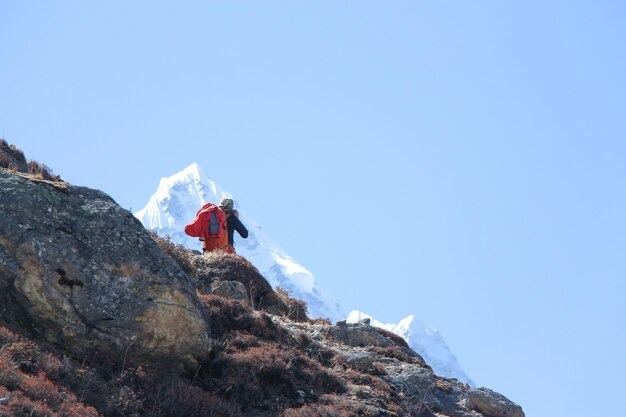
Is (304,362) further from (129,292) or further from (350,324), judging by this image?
(350,324)

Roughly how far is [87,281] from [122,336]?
2.96 feet

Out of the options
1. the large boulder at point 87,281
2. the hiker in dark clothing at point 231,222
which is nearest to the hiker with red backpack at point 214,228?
the hiker in dark clothing at point 231,222

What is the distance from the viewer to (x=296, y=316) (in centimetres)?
2183

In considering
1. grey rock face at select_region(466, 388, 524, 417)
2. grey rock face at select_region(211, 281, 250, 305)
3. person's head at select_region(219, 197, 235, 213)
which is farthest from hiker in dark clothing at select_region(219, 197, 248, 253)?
grey rock face at select_region(466, 388, 524, 417)

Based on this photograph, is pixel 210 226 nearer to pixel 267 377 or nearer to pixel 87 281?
pixel 267 377

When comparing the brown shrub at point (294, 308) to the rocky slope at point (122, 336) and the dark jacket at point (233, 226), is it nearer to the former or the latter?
the dark jacket at point (233, 226)

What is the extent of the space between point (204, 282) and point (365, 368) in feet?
13.3

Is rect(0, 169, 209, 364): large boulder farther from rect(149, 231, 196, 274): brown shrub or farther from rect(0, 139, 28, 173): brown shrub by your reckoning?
rect(0, 139, 28, 173): brown shrub

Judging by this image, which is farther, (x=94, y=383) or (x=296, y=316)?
(x=296, y=316)

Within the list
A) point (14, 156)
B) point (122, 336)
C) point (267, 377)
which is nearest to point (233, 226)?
point (14, 156)

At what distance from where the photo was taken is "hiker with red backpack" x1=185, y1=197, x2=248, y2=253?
23656 millimetres

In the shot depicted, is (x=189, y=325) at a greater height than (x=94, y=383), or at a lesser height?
greater

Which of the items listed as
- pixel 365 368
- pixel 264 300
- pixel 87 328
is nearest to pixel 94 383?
pixel 87 328

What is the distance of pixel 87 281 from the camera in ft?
47.0
